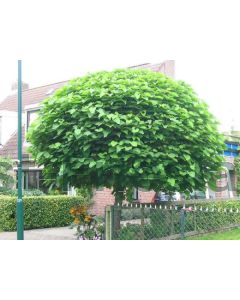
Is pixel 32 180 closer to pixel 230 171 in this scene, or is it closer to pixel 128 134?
pixel 230 171

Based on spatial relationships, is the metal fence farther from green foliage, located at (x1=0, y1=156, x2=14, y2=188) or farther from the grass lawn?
green foliage, located at (x1=0, y1=156, x2=14, y2=188)

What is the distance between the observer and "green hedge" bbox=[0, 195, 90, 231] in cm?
1108

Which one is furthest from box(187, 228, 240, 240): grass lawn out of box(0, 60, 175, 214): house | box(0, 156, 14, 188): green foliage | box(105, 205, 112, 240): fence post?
box(0, 156, 14, 188): green foliage

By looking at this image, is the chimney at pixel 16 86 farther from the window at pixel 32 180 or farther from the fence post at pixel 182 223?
the fence post at pixel 182 223

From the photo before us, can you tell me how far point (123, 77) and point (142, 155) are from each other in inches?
61.5

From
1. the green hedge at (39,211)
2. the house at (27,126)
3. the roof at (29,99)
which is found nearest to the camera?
the green hedge at (39,211)

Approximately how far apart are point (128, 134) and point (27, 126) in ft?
38.7

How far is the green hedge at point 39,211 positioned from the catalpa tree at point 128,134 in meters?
4.69

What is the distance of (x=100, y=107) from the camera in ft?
20.3

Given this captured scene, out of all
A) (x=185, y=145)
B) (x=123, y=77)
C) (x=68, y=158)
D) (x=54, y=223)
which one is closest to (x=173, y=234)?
(x=185, y=145)

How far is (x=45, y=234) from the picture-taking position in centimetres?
1049

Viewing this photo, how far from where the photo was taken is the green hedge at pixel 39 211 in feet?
36.3

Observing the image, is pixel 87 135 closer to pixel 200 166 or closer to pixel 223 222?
pixel 200 166

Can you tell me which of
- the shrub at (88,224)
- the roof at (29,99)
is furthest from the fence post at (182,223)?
the roof at (29,99)
